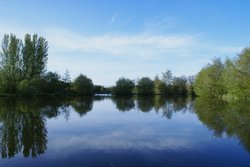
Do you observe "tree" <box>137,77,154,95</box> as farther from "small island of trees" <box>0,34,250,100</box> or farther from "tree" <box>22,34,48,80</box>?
"tree" <box>22,34,48,80</box>

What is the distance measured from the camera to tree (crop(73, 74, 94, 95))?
289 feet

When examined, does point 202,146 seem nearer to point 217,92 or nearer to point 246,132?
point 246,132

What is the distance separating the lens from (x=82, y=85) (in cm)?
8931

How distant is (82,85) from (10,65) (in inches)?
1343

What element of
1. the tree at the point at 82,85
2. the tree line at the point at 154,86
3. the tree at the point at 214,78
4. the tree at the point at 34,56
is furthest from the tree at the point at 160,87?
the tree at the point at 34,56

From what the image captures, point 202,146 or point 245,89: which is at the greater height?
point 245,89

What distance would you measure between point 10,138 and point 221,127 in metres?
12.9

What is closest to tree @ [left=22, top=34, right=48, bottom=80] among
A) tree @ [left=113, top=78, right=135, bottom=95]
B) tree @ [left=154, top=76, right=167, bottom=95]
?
tree @ [left=113, top=78, right=135, bottom=95]

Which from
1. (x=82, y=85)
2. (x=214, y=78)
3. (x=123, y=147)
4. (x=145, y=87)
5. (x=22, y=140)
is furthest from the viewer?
(x=145, y=87)

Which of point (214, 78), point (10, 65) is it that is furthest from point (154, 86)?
point (10, 65)

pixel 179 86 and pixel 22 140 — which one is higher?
pixel 179 86

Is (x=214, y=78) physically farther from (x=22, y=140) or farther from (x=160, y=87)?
(x=22, y=140)

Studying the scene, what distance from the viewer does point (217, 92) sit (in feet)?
218

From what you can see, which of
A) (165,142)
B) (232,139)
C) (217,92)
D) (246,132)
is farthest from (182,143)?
(217,92)
